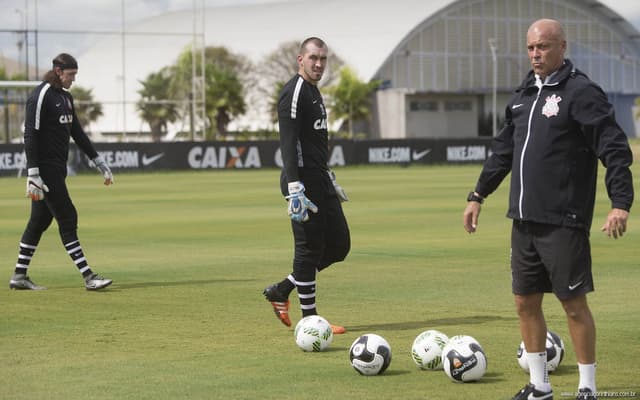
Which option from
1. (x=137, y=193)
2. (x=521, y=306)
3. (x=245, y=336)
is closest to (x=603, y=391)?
(x=521, y=306)

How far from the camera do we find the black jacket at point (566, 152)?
7.11 meters

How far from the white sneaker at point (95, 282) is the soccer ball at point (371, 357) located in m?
5.41

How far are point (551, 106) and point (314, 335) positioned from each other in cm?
298

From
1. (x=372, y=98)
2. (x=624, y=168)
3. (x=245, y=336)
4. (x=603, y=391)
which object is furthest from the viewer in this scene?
(x=372, y=98)

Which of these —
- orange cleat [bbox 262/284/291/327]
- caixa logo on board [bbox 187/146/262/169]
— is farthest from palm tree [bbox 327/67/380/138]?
orange cleat [bbox 262/284/291/327]

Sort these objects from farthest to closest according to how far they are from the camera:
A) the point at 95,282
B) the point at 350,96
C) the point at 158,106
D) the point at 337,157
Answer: the point at 158,106
the point at 350,96
the point at 337,157
the point at 95,282

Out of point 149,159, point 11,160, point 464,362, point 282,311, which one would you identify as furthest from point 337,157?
point 464,362

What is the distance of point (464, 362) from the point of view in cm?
807

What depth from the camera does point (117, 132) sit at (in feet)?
348

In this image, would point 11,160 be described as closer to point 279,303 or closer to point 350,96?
point 279,303

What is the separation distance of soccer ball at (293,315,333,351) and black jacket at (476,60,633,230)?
7.99 feet

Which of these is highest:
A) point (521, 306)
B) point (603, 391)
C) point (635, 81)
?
point (635, 81)

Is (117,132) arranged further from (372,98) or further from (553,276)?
(553,276)

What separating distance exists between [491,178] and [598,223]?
48.0 feet
